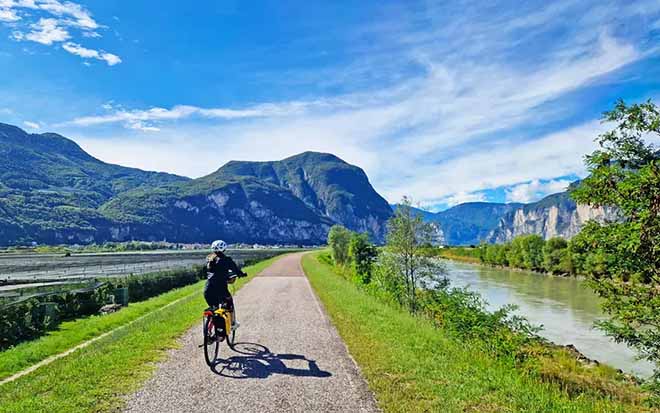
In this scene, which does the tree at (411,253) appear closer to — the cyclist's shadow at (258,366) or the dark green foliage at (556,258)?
the cyclist's shadow at (258,366)

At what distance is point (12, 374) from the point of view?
10172 mm

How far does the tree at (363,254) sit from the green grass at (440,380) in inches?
1027

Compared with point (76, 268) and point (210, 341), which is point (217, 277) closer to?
point (210, 341)

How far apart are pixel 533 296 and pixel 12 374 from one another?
3905 cm

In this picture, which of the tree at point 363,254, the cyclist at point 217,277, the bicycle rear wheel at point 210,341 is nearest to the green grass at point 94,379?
the bicycle rear wheel at point 210,341

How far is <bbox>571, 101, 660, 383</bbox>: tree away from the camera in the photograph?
320 inches

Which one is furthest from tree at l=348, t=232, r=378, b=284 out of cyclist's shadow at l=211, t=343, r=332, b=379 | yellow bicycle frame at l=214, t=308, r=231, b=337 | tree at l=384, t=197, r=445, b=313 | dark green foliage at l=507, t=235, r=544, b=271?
dark green foliage at l=507, t=235, r=544, b=271

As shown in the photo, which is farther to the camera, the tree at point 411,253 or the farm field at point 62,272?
the farm field at point 62,272

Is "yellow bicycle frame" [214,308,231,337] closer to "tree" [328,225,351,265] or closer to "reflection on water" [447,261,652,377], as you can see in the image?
"reflection on water" [447,261,652,377]

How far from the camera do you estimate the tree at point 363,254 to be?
38719mm

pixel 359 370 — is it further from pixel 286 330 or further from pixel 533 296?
pixel 533 296

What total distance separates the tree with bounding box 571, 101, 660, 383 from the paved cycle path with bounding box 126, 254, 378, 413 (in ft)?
17.8

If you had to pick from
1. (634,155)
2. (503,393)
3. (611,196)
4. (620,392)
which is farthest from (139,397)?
(620,392)

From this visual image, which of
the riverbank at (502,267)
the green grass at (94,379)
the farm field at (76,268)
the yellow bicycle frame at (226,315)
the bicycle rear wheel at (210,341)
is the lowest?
the farm field at (76,268)
